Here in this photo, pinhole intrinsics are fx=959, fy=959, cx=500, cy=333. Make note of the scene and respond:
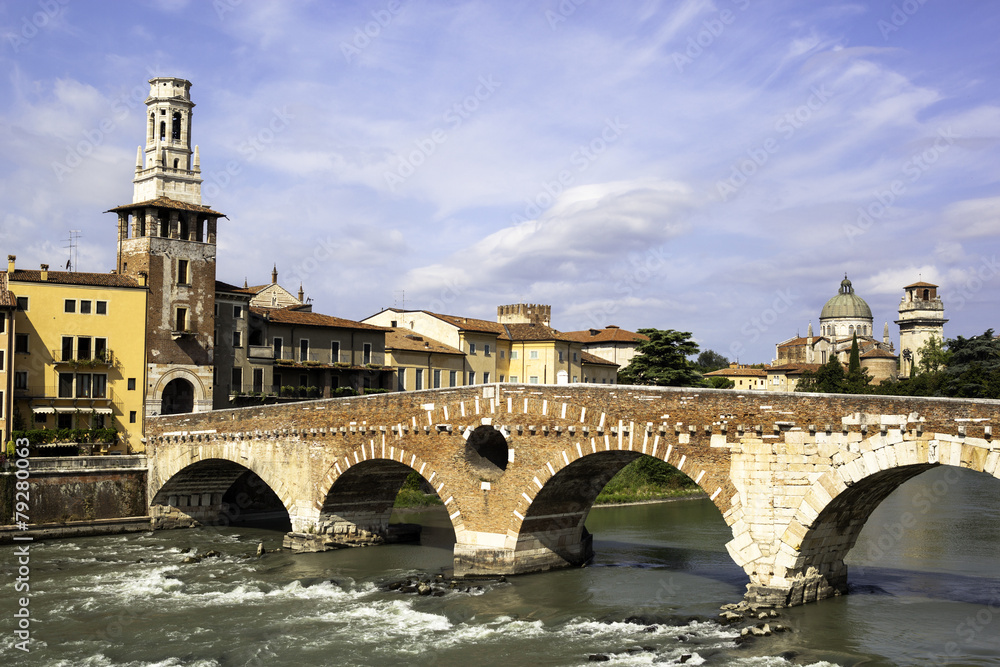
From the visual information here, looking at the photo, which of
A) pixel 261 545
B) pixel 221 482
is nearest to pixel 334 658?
pixel 261 545

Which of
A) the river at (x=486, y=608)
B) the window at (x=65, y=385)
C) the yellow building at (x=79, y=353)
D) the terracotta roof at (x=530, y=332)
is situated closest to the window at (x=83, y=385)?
the yellow building at (x=79, y=353)

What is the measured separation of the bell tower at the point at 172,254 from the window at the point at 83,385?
2641 mm

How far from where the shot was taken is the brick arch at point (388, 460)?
30344 millimetres

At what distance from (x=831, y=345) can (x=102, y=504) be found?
4670 inches

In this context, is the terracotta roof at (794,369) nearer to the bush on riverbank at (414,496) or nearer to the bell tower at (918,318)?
the bell tower at (918,318)

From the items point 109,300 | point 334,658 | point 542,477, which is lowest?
point 334,658

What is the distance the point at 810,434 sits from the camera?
22516 mm

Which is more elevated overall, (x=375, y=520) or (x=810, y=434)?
(x=810, y=434)

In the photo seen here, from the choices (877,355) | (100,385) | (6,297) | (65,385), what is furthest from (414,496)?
(877,355)

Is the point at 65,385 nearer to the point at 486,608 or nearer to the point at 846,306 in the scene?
the point at 486,608

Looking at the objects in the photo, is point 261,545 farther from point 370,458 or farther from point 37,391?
point 37,391

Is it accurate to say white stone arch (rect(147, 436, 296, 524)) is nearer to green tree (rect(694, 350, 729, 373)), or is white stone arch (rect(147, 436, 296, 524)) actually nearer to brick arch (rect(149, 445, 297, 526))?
brick arch (rect(149, 445, 297, 526))

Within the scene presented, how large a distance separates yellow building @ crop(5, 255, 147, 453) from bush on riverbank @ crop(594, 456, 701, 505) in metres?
24.8

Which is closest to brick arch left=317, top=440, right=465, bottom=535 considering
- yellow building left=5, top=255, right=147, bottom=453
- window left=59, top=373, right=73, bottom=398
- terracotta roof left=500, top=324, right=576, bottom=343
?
Answer: yellow building left=5, top=255, right=147, bottom=453
